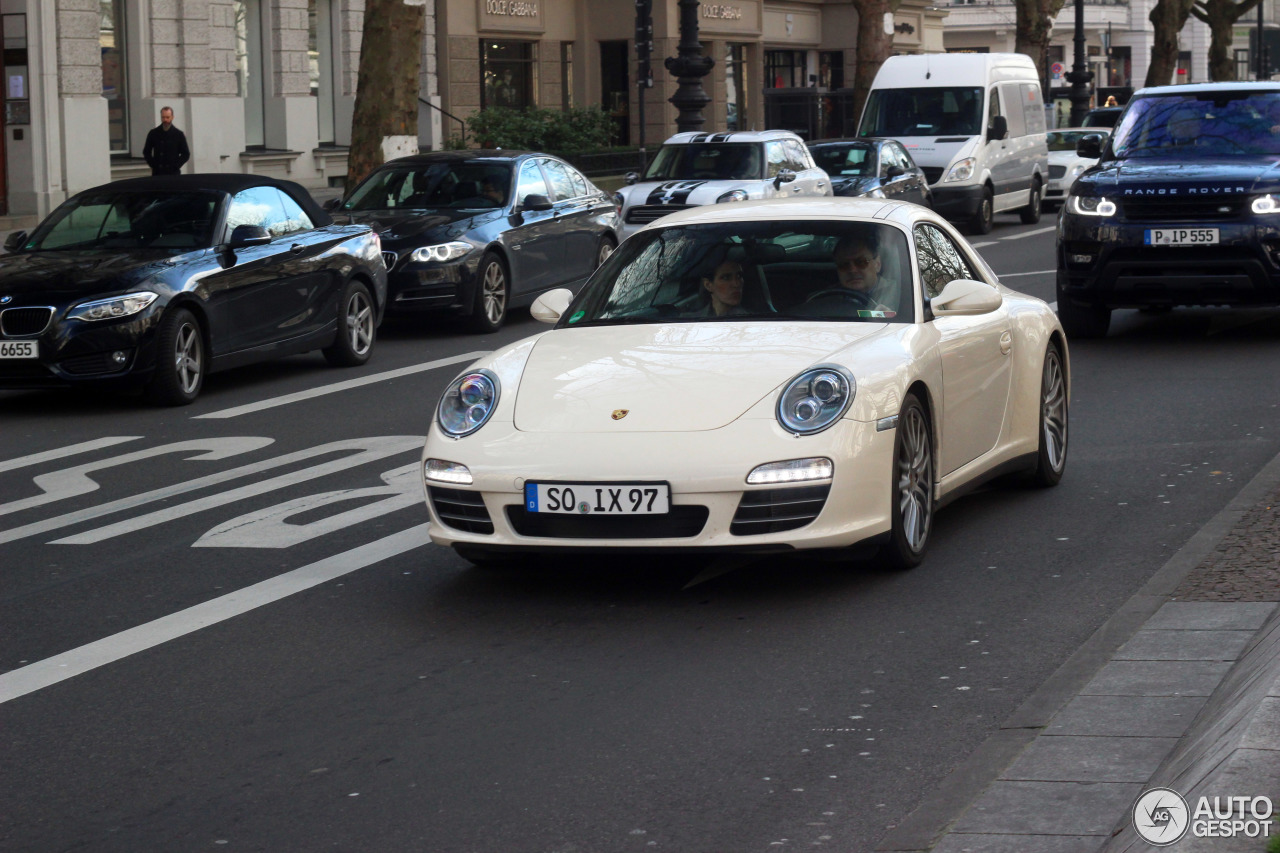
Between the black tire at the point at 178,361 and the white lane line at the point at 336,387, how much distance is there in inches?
13.5

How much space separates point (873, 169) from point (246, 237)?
14384 millimetres

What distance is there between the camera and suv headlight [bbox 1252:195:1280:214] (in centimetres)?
1354

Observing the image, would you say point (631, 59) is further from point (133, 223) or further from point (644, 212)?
point (133, 223)

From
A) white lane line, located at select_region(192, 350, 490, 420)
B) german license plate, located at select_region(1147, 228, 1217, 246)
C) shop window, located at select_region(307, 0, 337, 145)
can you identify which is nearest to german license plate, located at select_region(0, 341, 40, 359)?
white lane line, located at select_region(192, 350, 490, 420)

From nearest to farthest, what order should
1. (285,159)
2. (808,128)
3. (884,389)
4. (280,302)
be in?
(884,389)
(280,302)
(285,159)
(808,128)

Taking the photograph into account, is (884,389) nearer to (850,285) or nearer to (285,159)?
(850,285)

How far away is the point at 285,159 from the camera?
31.9 m

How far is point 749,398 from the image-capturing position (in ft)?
21.7

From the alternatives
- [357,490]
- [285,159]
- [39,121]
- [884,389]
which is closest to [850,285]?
[884,389]

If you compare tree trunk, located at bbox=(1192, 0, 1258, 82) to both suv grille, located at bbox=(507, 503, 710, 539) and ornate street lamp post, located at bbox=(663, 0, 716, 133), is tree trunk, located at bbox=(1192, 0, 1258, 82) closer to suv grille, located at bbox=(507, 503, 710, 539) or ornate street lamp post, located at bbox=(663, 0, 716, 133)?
ornate street lamp post, located at bbox=(663, 0, 716, 133)

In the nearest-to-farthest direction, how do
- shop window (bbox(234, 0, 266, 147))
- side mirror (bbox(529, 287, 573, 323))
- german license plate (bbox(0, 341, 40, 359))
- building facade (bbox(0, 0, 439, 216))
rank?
side mirror (bbox(529, 287, 573, 323)) → german license plate (bbox(0, 341, 40, 359)) → building facade (bbox(0, 0, 439, 216)) → shop window (bbox(234, 0, 266, 147))

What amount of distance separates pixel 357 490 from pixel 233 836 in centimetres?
460

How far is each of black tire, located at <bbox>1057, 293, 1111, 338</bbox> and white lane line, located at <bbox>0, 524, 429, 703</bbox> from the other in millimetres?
7777

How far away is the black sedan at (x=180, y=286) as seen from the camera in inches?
467
